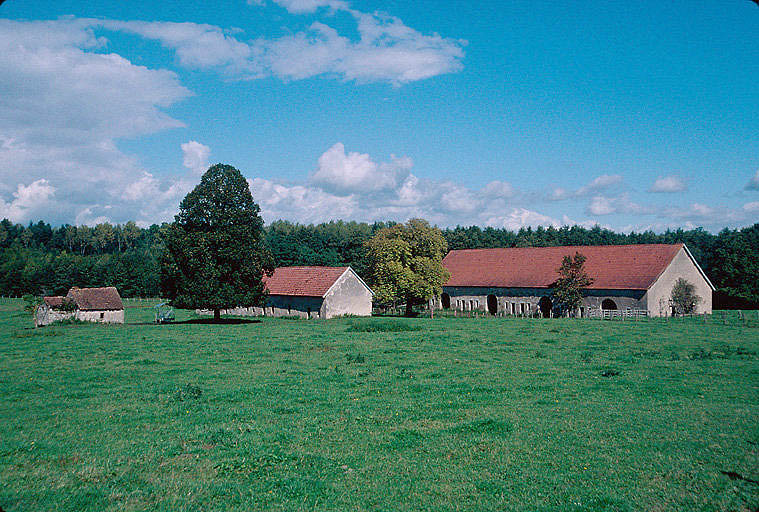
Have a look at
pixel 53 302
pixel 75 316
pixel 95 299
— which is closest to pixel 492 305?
pixel 95 299

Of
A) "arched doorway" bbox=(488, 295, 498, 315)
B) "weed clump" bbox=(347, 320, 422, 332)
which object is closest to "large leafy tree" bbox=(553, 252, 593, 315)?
"arched doorway" bbox=(488, 295, 498, 315)

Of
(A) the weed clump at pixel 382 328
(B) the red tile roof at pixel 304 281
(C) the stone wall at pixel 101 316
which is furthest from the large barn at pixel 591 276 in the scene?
(C) the stone wall at pixel 101 316

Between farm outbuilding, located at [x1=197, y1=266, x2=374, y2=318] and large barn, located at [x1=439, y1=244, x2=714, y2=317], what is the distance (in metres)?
13.8

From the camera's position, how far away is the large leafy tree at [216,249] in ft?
126

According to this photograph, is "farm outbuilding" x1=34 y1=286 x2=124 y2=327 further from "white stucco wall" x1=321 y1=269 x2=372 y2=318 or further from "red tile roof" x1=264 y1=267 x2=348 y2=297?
"white stucco wall" x1=321 y1=269 x2=372 y2=318

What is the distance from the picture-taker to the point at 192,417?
12.1 m

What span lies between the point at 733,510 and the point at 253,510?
22.3 ft

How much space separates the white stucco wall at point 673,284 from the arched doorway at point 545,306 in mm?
9408

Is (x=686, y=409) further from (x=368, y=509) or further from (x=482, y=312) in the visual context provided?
(x=482, y=312)

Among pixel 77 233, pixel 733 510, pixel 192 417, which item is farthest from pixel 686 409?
pixel 77 233

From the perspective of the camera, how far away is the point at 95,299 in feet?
159

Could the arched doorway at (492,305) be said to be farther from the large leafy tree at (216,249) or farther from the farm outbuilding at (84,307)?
the farm outbuilding at (84,307)

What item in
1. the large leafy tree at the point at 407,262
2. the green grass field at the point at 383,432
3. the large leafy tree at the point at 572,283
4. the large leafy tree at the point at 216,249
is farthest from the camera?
the large leafy tree at the point at 407,262

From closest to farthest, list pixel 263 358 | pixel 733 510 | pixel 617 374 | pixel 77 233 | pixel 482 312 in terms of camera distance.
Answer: pixel 733 510 → pixel 617 374 → pixel 263 358 → pixel 482 312 → pixel 77 233
